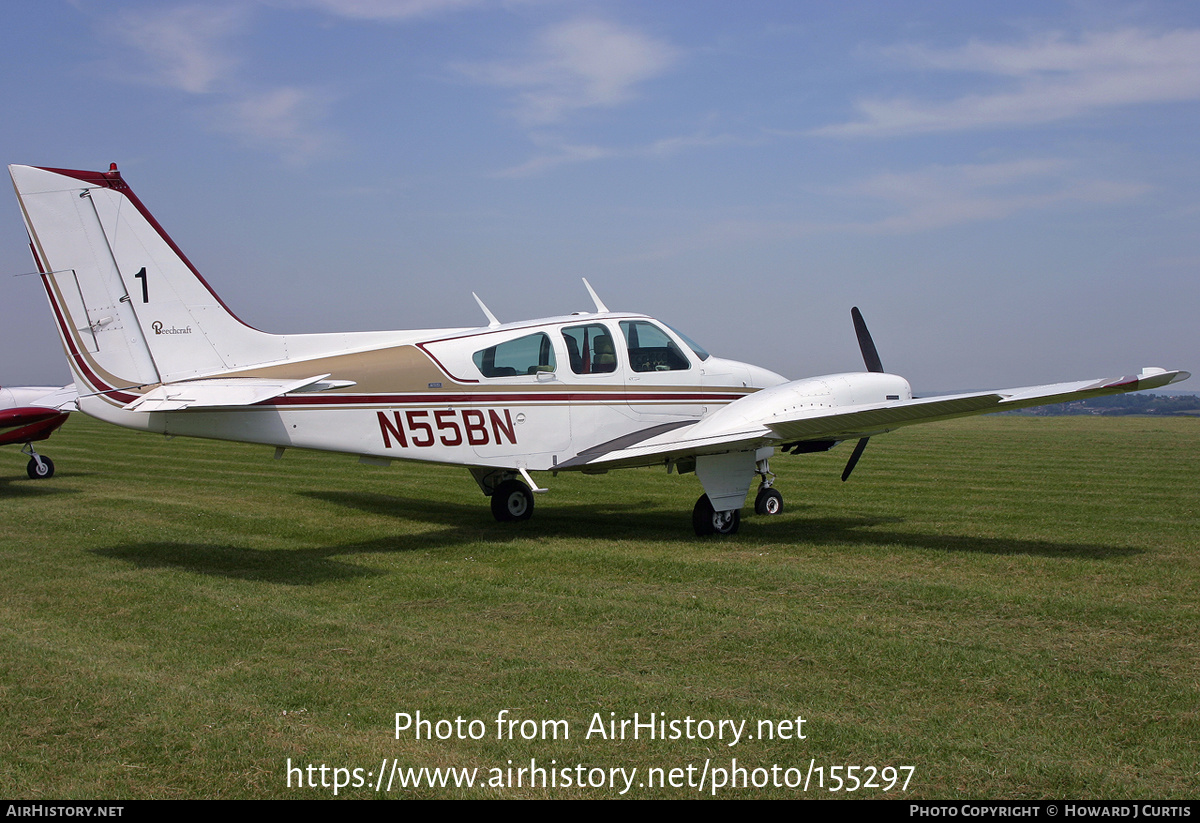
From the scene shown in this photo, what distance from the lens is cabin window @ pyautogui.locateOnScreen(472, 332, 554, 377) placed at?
440 inches

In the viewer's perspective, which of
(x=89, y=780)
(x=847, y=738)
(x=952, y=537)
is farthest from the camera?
(x=952, y=537)

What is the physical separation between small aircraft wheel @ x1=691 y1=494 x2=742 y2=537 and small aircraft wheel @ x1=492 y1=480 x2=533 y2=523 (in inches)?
105

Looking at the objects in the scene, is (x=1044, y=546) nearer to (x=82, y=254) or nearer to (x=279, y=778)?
(x=279, y=778)

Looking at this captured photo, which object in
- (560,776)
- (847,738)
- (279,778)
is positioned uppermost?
(279,778)

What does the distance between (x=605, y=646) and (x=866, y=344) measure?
8.55m

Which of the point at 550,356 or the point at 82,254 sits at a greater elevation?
the point at 82,254

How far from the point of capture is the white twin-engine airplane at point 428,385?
9664 millimetres

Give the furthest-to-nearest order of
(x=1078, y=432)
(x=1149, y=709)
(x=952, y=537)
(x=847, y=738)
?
(x=1078, y=432) → (x=952, y=537) → (x=1149, y=709) → (x=847, y=738)

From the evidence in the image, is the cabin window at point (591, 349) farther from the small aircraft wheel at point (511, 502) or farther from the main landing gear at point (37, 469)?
the main landing gear at point (37, 469)

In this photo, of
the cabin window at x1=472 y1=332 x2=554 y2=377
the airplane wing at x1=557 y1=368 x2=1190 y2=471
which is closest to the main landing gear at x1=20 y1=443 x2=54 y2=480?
the cabin window at x1=472 y1=332 x2=554 y2=377

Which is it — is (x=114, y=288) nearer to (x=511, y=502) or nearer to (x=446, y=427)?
(x=446, y=427)

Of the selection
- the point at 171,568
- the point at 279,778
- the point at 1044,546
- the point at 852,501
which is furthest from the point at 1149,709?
the point at 852,501

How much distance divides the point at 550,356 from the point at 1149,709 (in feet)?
25.1

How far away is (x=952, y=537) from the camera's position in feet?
36.5
